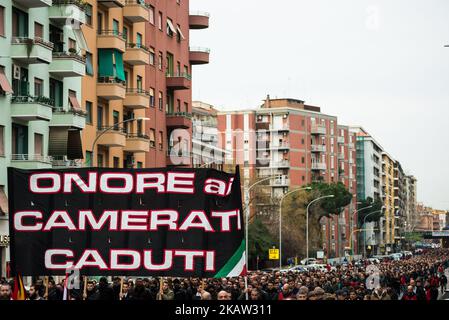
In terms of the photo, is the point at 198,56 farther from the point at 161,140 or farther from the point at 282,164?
the point at 282,164

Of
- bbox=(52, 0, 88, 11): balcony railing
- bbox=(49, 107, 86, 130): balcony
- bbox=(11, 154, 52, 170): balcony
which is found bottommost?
bbox=(11, 154, 52, 170): balcony

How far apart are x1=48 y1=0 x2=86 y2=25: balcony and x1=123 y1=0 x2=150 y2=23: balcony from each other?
31.6 ft

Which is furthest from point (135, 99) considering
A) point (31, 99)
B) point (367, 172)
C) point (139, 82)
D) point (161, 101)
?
point (367, 172)

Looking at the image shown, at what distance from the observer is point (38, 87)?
4453 cm

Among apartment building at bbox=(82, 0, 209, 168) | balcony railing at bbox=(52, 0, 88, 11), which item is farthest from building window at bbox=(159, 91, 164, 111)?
balcony railing at bbox=(52, 0, 88, 11)

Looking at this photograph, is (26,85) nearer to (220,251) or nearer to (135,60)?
(135,60)

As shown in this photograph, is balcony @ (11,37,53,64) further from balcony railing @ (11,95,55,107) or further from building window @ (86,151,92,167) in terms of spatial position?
building window @ (86,151,92,167)

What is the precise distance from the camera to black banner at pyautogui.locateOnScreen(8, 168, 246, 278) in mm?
13062

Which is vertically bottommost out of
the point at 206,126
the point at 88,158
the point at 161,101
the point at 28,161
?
the point at 28,161

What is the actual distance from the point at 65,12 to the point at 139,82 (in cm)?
1451
